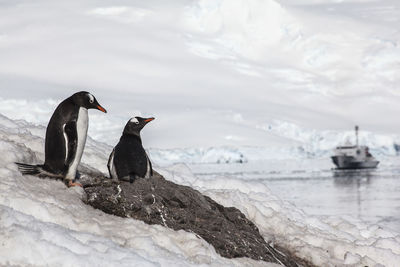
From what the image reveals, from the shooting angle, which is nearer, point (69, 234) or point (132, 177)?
point (69, 234)

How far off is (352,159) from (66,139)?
295ft

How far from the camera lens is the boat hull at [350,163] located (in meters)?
91.5

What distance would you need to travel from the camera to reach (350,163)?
92188 millimetres

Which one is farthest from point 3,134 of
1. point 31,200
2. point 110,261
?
point 110,261

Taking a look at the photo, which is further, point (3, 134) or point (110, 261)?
point (3, 134)

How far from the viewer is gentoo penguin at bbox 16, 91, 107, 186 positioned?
6.11 metres

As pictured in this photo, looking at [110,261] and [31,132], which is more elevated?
[31,132]

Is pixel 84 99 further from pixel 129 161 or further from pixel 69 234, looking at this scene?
pixel 69 234

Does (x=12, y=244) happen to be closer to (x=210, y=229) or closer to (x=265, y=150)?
(x=210, y=229)

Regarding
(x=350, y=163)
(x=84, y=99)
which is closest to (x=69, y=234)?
(x=84, y=99)

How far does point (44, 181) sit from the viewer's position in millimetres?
5922

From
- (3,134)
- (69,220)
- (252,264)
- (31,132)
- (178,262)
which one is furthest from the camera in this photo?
(31,132)

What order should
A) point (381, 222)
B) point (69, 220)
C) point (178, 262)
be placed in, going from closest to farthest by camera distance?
point (178, 262)
point (69, 220)
point (381, 222)

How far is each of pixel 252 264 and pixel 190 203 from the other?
123cm
